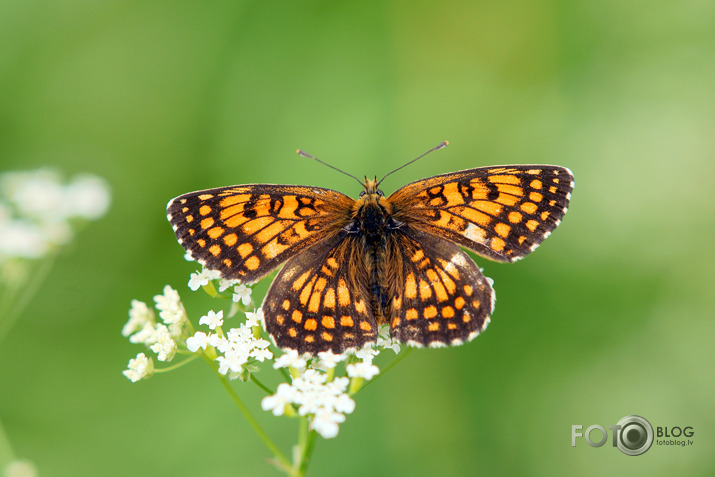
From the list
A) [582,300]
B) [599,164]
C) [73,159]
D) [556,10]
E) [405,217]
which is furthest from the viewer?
[73,159]

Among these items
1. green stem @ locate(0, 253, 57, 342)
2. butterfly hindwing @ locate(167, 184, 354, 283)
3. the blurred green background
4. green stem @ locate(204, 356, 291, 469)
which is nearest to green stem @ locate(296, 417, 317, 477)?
green stem @ locate(204, 356, 291, 469)

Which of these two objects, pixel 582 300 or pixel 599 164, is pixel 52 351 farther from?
pixel 599 164

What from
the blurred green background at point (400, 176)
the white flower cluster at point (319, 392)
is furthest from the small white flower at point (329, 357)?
the blurred green background at point (400, 176)

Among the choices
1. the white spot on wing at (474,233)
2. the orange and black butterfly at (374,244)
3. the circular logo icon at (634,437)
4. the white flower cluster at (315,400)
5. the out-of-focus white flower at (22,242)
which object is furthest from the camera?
the circular logo icon at (634,437)

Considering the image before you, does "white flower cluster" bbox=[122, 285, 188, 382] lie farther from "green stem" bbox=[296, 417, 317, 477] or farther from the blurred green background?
the blurred green background

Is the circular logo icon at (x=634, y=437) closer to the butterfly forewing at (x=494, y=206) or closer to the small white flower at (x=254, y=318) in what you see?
the butterfly forewing at (x=494, y=206)

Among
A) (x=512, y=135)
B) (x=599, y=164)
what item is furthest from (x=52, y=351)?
(x=599, y=164)

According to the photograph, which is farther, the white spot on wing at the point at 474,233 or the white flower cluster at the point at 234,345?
the white spot on wing at the point at 474,233
